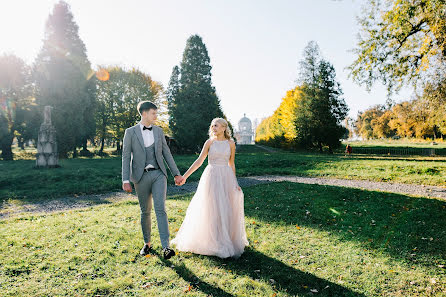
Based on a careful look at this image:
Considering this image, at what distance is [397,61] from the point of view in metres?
12.8

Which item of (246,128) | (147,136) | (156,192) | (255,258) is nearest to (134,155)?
(147,136)

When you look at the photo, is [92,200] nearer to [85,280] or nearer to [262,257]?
[85,280]

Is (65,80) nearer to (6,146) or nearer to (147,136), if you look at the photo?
(6,146)

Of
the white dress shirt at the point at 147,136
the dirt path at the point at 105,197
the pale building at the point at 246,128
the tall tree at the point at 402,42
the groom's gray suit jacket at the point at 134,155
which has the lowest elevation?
the dirt path at the point at 105,197

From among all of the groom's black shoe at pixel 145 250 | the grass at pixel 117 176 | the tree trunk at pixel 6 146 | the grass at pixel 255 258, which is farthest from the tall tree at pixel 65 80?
the groom's black shoe at pixel 145 250

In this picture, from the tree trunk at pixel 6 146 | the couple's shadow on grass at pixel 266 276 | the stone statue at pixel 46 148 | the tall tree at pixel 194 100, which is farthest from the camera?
the tall tree at pixel 194 100

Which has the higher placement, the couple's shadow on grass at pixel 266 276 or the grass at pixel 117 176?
the grass at pixel 117 176

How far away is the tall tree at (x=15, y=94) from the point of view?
3039 centimetres

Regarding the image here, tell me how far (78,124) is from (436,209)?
31.7 metres

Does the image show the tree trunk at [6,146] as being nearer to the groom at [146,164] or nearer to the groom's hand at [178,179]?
the groom at [146,164]

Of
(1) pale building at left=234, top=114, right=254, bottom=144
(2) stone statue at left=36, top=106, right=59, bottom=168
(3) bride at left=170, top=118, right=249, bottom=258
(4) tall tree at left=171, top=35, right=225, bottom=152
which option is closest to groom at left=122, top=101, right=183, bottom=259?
(3) bride at left=170, top=118, right=249, bottom=258

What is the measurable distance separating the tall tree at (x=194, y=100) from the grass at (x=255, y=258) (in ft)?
A: 86.7

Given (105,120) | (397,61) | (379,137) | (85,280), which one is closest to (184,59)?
(105,120)

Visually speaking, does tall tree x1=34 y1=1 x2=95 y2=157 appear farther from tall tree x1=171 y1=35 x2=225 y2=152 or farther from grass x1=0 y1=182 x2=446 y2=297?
grass x1=0 y1=182 x2=446 y2=297
